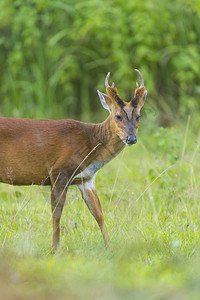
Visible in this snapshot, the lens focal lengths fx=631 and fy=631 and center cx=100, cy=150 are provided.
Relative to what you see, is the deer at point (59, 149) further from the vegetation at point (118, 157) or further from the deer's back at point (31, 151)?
the vegetation at point (118, 157)

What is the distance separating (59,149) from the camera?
195 inches

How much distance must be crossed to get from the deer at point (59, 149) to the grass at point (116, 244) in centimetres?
18

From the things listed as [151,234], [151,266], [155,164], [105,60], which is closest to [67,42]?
[105,60]

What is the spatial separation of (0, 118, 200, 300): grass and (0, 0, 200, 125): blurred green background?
2.53 m

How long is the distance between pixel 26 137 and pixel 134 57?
4.62 m

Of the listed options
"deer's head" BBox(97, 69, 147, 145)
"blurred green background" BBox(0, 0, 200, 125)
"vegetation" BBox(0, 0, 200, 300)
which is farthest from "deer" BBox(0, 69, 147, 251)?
"blurred green background" BBox(0, 0, 200, 125)

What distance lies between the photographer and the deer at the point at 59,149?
489cm

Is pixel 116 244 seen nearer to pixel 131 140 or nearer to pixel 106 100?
pixel 131 140

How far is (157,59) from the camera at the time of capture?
914 centimetres

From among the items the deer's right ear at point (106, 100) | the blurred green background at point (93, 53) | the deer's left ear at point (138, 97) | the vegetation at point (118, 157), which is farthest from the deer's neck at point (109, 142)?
the blurred green background at point (93, 53)

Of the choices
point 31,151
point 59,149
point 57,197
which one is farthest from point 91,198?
point 31,151

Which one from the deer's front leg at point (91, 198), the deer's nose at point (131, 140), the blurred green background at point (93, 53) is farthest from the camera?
the blurred green background at point (93, 53)

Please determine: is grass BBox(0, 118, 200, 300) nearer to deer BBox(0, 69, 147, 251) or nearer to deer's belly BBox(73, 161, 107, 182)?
deer BBox(0, 69, 147, 251)

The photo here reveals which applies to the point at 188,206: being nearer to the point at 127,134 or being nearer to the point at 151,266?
the point at 127,134
